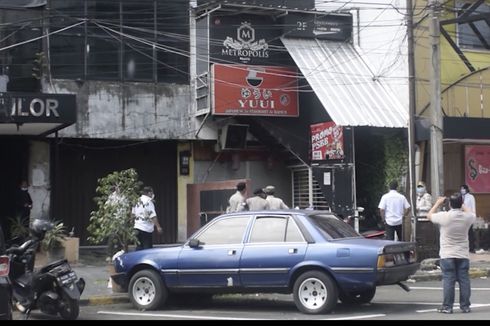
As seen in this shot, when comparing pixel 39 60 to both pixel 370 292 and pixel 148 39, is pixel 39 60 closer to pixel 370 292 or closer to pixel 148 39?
pixel 148 39

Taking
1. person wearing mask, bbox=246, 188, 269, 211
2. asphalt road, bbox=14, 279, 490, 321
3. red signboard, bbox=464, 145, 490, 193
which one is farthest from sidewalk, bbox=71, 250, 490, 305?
person wearing mask, bbox=246, 188, 269, 211

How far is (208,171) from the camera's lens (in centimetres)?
2225

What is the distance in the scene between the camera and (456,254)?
10883mm

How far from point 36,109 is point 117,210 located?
154 inches

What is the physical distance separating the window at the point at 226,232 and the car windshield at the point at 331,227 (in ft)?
3.55

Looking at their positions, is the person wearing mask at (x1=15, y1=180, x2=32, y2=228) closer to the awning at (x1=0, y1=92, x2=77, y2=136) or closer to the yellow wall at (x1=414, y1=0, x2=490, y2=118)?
the awning at (x1=0, y1=92, x2=77, y2=136)

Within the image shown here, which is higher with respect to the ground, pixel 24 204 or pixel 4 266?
pixel 24 204

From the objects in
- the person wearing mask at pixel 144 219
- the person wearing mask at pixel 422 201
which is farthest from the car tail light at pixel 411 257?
the person wearing mask at pixel 422 201

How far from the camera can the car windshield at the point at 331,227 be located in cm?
1129

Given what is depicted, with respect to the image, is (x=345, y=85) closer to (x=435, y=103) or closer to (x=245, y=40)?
(x=245, y=40)

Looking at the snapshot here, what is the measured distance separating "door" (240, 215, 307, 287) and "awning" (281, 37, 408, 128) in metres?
8.67

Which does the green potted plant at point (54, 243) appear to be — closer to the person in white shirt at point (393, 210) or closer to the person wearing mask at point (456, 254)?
the person in white shirt at point (393, 210)

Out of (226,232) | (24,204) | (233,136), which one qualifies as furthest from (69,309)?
(233,136)

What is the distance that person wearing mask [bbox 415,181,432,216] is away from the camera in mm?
19031
